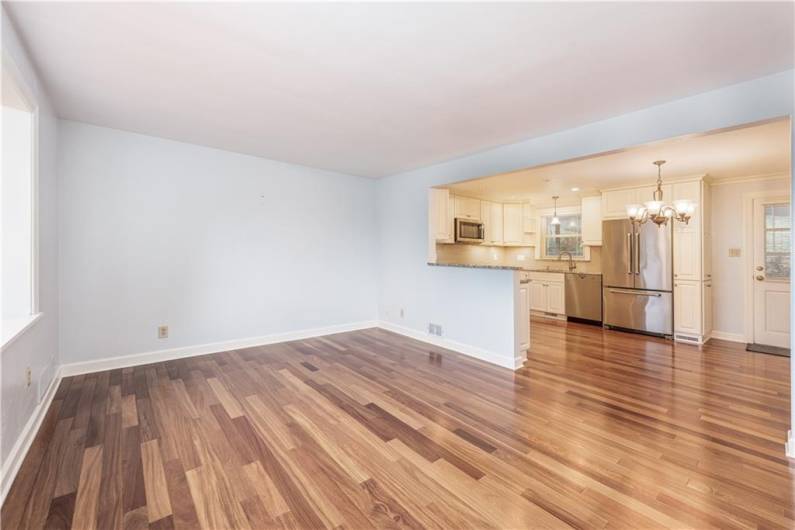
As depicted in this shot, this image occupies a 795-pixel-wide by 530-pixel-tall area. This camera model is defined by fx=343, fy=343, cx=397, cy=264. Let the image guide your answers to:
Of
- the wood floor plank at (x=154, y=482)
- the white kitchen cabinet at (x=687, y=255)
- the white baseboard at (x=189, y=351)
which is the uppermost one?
the white kitchen cabinet at (x=687, y=255)

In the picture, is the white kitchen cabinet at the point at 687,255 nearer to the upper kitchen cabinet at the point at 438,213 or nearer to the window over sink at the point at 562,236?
the window over sink at the point at 562,236

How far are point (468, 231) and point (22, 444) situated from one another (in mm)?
5359

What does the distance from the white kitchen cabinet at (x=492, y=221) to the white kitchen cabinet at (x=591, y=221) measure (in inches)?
58.2

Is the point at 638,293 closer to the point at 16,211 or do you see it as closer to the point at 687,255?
the point at 687,255

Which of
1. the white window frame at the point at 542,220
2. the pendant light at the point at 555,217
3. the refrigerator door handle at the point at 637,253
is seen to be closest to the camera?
the refrigerator door handle at the point at 637,253

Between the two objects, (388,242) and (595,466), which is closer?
(595,466)

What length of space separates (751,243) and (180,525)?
6.98m

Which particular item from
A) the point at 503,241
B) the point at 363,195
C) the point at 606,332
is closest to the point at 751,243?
the point at 606,332

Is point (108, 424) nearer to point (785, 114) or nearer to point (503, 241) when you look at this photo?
point (785, 114)

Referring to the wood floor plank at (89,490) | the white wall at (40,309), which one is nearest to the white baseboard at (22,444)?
the white wall at (40,309)

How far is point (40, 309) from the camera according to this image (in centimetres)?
260

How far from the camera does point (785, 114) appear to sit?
2209mm

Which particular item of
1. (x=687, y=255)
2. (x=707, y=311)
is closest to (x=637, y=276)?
(x=687, y=255)

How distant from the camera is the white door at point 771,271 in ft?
15.1
